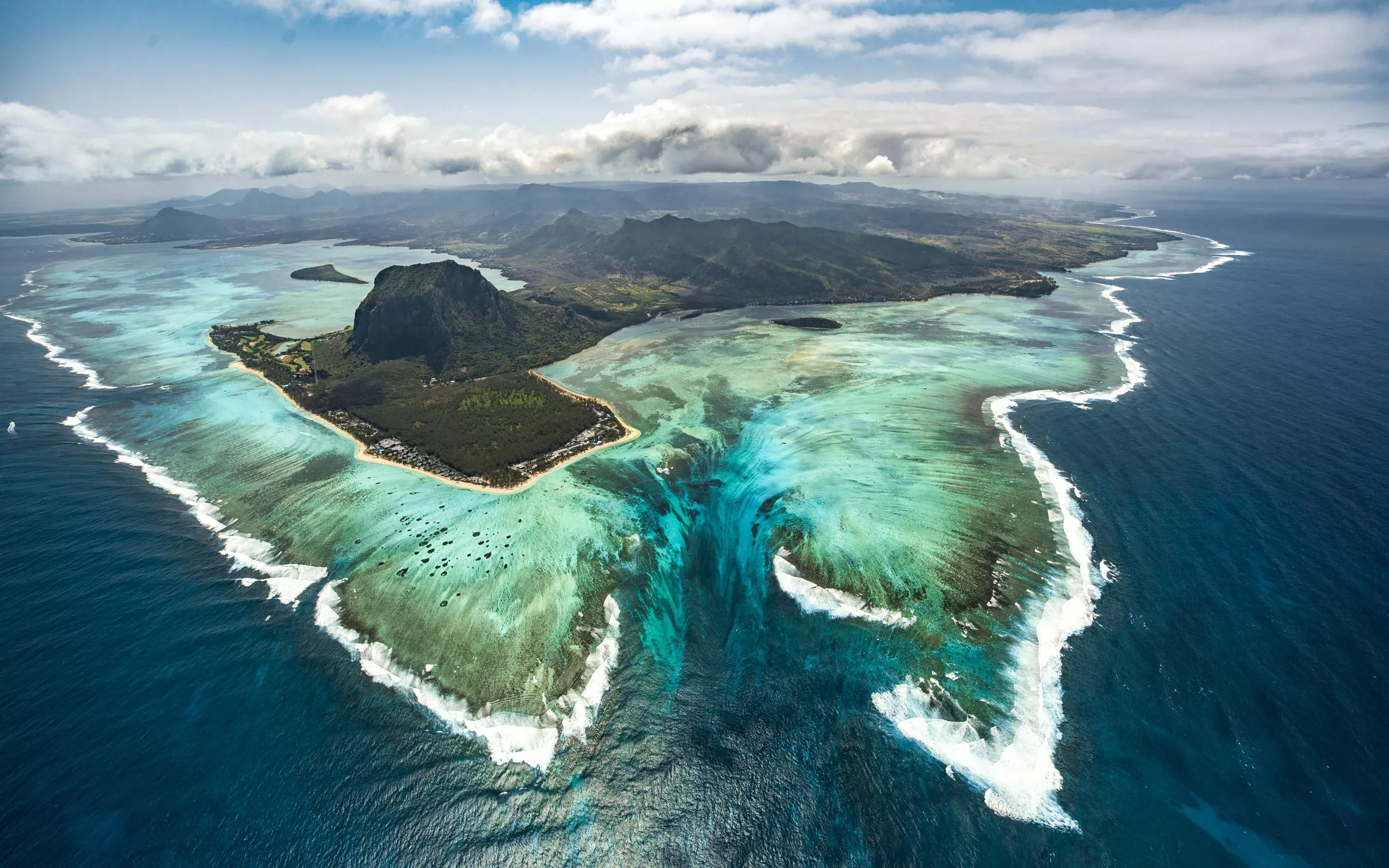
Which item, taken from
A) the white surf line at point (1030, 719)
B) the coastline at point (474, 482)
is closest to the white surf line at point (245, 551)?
the coastline at point (474, 482)

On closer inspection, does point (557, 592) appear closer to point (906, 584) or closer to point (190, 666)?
point (190, 666)

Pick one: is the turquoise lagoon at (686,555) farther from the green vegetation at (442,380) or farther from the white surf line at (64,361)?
the white surf line at (64,361)

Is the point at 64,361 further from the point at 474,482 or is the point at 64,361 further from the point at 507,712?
the point at 507,712

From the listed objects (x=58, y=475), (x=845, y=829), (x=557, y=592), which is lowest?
(x=845, y=829)

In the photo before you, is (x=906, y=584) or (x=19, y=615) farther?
(x=906, y=584)

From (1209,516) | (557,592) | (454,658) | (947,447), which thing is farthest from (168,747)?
(1209,516)
